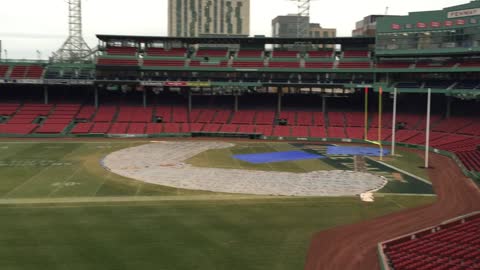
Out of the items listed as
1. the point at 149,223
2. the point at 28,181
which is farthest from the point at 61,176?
the point at 149,223

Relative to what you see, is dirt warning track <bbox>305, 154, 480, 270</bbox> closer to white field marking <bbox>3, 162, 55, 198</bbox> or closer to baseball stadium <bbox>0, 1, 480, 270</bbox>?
baseball stadium <bbox>0, 1, 480, 270</bbox>

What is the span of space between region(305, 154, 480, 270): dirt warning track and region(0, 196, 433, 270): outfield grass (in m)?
0.82

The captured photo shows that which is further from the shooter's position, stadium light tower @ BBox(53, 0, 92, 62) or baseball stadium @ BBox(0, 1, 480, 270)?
stadium light tower @ BBox(53, 0, 92, 62)

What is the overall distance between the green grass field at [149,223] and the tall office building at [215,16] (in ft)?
538

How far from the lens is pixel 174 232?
22.5m

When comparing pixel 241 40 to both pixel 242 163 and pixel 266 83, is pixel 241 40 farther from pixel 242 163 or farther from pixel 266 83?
pixel 242 163

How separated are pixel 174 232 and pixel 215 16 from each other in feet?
594

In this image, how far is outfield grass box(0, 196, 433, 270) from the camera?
18.7m

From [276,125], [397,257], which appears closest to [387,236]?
[397,257]

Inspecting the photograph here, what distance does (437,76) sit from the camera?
68.4 meters

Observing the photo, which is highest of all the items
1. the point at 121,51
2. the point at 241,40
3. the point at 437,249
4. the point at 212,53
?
the point at 241,40

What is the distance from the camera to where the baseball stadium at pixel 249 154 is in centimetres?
2038

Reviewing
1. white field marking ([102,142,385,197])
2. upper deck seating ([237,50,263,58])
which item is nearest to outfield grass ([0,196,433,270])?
white field marking ([102,142,385,197])

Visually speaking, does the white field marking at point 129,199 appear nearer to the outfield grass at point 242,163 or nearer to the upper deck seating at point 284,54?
the outfield grass at point 242,163
